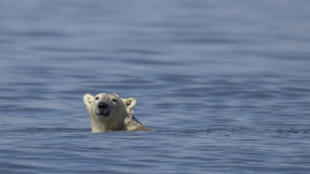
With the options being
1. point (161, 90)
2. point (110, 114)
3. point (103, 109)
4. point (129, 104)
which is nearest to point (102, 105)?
point (103, 109)

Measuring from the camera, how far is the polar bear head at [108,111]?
1956 centimetres

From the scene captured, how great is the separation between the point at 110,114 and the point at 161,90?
9.13 m

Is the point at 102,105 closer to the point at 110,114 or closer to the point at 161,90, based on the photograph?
the point at 110,114

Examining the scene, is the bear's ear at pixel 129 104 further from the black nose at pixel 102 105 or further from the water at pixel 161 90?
the water at pixel 161 90

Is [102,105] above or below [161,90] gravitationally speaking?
above

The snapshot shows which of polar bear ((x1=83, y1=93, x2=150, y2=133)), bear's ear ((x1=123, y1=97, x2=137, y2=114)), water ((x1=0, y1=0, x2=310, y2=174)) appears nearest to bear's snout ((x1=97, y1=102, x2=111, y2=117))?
polar bear ((x1=83, y1=93, x2=150, y2=133))

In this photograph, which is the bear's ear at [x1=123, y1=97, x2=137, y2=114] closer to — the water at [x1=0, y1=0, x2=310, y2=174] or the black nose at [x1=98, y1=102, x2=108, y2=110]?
the black nose at [x1=98, y1=102, x2=108, y2=110]

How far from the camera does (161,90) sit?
94.4ft

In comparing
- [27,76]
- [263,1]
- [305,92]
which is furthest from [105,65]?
[263,1]

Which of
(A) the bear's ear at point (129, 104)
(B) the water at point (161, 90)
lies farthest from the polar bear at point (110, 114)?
(B) the water at point (161, 90)

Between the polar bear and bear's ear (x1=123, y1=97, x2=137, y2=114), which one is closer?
the polar bear

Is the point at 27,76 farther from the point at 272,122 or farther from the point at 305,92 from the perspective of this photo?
the point at 272,122

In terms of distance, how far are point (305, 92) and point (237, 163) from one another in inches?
500

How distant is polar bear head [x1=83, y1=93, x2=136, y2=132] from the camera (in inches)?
770
